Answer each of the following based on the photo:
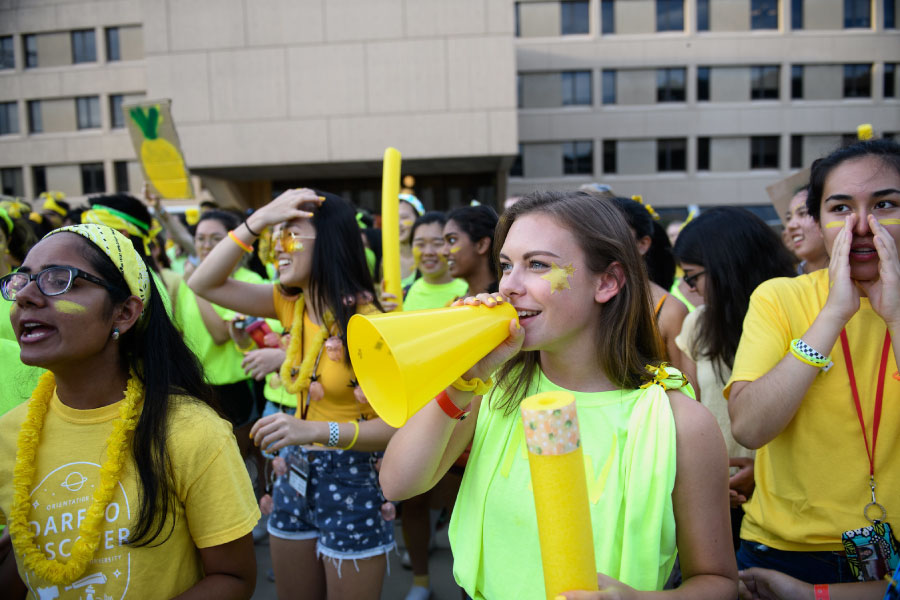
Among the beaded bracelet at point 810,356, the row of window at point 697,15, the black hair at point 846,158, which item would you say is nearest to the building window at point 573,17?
the row of window at point 697,15

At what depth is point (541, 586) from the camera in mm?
1465

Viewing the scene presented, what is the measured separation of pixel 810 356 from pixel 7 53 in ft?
136

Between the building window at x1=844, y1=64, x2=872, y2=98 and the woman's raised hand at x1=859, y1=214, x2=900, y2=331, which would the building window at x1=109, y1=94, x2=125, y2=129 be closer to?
the woman's raised hand at x1=859, y1=214, x2=900, y2=331

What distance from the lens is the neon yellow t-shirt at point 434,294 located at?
16.9 feet

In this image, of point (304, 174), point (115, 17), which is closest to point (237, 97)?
point (304, 174)

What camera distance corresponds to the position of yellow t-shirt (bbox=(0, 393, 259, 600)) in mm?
1680

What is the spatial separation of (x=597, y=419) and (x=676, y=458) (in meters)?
0.21

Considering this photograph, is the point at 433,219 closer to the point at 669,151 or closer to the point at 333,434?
the point at 333,434

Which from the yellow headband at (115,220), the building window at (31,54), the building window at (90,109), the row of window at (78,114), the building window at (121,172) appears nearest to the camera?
the yellow headband at (115,220)

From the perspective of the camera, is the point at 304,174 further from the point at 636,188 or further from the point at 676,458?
the point at 676,458

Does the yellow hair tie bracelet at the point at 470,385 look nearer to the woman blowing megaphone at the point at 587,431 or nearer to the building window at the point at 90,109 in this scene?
the woman blowing megaphone at the point at 587,431

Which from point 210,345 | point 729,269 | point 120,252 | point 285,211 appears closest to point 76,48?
point 210,345

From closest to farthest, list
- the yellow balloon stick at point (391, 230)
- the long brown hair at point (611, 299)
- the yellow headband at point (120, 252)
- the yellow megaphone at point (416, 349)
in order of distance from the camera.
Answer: the yellow megaphone at point (416, 349), the long brown hair at point (611, 299), the yellow headband at point (120, 252), the yellow balloon stick at point (391, 230)

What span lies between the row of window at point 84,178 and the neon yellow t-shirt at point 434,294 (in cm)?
3051
